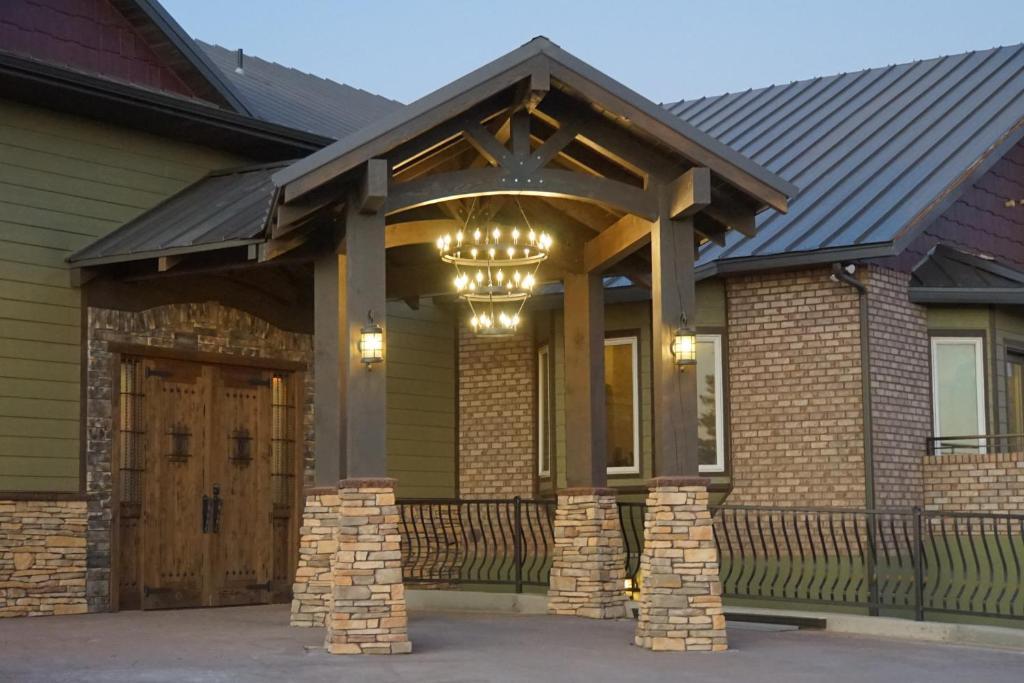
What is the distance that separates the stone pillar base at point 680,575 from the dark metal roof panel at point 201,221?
454 cm

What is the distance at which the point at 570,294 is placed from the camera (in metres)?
14.9

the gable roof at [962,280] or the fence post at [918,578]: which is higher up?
the gable roof at [962,280]

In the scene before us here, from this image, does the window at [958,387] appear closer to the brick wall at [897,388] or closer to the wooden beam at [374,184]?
the brick wall at [897,388]

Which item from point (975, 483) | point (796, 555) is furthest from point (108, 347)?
point (975, 483)

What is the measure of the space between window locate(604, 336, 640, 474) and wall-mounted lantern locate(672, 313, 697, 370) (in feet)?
18.2

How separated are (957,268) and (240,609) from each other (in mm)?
9564

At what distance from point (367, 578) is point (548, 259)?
4.43 metres

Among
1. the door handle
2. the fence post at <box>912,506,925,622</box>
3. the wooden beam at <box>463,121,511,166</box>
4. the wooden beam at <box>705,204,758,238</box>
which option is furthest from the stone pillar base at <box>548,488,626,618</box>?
the door handle

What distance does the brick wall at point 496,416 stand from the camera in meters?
19.0

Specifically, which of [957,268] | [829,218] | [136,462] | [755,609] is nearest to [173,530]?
[136,462]

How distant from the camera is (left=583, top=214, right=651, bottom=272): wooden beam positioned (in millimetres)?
13258

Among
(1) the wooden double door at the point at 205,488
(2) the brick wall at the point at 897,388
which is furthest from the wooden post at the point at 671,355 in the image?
(1) the wooden double door at the point at 205,488

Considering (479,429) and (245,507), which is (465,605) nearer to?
(245,507)

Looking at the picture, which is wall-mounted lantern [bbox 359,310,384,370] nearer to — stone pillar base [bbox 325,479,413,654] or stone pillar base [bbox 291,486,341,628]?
stone pillar base [bbox 325,479,413,654]
